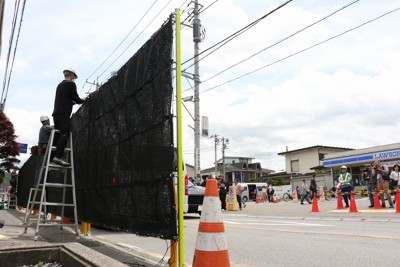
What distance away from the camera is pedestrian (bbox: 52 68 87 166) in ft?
19.4

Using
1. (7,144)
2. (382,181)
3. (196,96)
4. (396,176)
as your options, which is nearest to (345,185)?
(382,181)

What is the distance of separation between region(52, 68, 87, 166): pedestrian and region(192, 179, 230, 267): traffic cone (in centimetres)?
347

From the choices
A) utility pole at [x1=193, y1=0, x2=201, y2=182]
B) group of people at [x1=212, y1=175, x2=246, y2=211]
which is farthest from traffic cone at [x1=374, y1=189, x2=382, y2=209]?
utility pole at [x1=193, y1=0, x2=201, y2=182]

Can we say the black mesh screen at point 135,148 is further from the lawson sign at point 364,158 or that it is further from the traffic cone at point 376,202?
the lawson sign at point 364,158

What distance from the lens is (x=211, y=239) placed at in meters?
3.20

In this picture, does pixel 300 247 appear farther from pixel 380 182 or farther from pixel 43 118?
pixel 380 182

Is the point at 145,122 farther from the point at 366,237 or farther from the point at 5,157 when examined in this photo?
the point at 5,157

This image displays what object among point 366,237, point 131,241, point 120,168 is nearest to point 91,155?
point 120,168

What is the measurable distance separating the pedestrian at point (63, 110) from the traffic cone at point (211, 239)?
11.4ft

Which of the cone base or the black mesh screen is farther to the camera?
the black mesh screen

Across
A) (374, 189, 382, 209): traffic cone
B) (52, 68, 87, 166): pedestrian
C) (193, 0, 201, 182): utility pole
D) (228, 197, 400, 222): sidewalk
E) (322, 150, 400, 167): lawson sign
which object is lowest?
(228, 197, 400, 222): sidewalk

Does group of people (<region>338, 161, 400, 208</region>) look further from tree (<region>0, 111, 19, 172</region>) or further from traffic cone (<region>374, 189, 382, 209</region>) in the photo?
tree (<region>0, 111, 19, 172</region>)

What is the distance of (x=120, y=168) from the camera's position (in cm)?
479

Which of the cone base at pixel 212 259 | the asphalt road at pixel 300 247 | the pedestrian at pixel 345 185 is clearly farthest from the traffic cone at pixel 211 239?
the pedestrian at pixel 345 185
